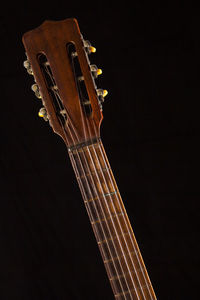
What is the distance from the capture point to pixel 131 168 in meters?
2.02

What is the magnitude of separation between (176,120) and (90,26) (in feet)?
1.88

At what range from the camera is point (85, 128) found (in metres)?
1.38

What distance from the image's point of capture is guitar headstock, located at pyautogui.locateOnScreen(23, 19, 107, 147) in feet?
4.48

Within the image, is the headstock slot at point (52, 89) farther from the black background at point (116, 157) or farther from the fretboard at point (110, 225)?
the black background at point (116, 157)

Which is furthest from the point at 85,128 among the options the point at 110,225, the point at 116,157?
the point at 116,157

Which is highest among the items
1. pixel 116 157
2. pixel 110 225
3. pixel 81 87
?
pixel 81 87

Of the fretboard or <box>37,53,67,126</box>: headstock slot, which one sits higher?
<box>37,53,67,126</box>: headstock slot

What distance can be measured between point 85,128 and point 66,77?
17 centimetres

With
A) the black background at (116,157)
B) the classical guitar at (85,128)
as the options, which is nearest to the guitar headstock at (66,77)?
the classical guitar at (85,128)

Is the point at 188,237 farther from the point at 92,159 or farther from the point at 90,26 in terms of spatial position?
the point at 90,26

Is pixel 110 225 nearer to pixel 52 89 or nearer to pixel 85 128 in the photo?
pixel 85 128

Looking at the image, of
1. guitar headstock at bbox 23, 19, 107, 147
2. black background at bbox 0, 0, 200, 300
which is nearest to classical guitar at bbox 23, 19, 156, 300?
guitar headstock at bbox 23, 19, 107, 147

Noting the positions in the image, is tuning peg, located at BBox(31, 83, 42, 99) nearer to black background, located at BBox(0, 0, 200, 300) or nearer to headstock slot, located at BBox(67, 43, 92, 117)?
headstock slot, located at BBox(67, 43, 92, 117)

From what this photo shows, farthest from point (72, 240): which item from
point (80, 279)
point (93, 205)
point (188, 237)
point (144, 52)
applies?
point (144, 52)
